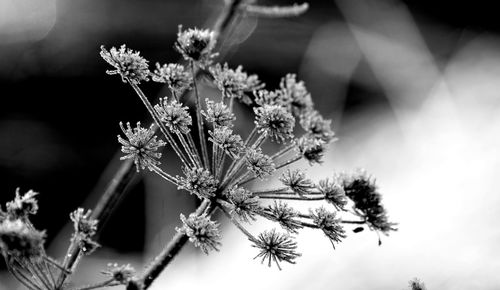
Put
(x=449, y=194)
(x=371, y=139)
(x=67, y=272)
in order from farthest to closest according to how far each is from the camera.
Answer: (x=371, y=139)
(x=449, y=194)
(x=67, y=272)

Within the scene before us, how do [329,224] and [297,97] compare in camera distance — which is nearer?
[329,224]

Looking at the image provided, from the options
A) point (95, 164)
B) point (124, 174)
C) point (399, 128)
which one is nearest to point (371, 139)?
point (399, 128)

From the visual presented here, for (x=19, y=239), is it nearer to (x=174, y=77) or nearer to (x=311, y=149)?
(x=174, y=77)

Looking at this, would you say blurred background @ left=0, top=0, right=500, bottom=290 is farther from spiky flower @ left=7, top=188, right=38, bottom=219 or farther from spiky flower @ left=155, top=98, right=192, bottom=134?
spiky flower @ left=7, top=188, right=38, bottom=219

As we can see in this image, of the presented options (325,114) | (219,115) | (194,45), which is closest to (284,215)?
(219,115)

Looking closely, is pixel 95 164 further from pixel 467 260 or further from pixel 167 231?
pixel 467 260

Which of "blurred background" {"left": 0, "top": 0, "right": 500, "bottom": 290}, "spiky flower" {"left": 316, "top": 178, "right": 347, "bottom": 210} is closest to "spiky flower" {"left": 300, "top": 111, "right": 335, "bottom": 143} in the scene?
"spiky flower" {"left": 316, "top": 178, "right": 347, "bottom": 210}
